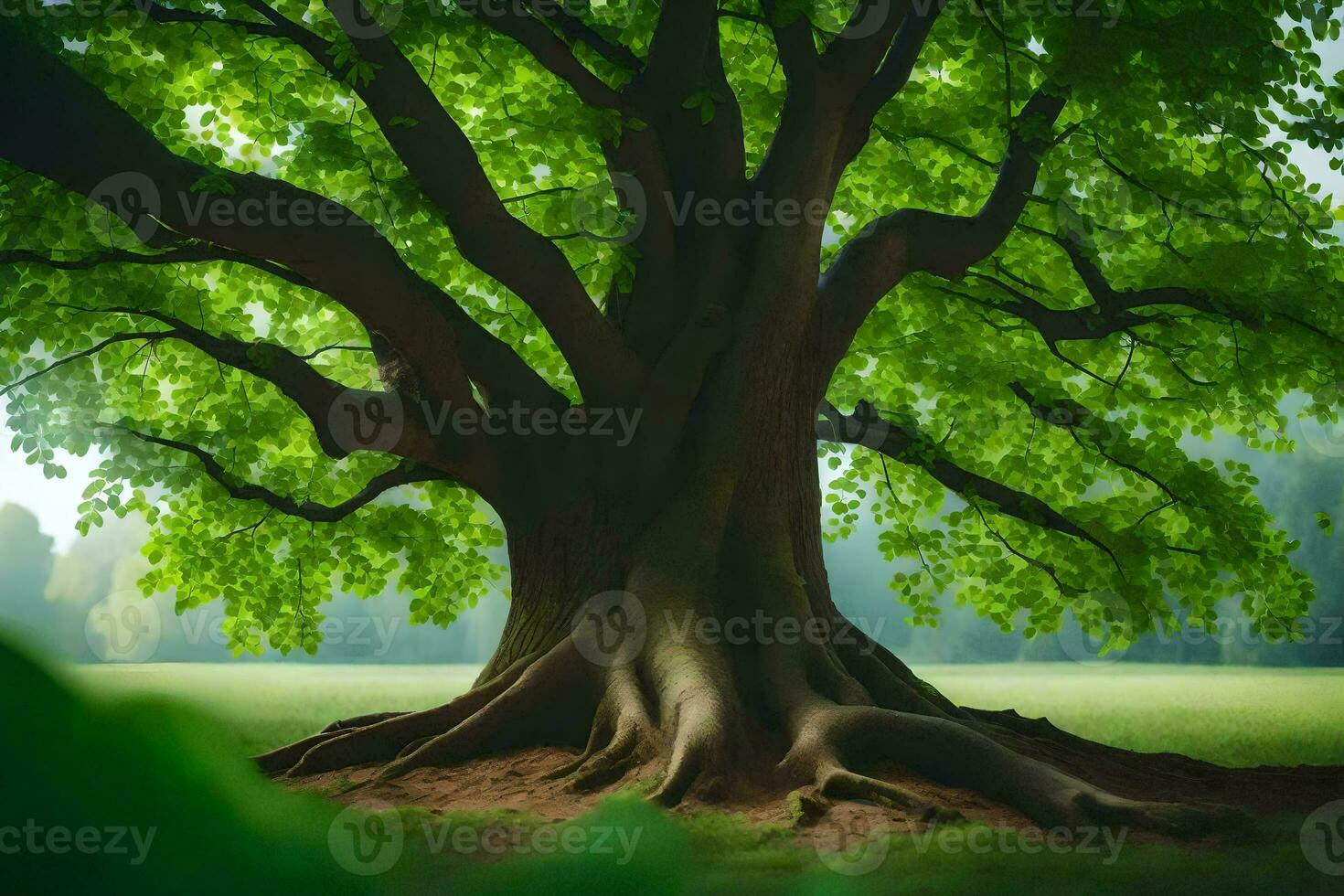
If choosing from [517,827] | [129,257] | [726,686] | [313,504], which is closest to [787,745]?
[726,686]

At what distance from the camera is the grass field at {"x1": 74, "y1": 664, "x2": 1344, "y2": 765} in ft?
27.1

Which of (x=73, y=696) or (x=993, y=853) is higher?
(x=73, y=696)

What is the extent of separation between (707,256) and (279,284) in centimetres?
449

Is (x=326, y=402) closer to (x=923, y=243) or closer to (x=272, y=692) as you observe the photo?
(x=923, y=243)

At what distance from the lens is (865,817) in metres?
5.26

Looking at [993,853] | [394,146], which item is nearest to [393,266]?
[394,146]

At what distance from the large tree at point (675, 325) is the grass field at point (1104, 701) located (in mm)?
1310

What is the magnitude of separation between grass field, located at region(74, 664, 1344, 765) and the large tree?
131 cm

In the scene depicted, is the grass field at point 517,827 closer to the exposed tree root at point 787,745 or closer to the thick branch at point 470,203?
the exposed tree root at point 787,745

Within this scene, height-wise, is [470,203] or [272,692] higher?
[470,203]

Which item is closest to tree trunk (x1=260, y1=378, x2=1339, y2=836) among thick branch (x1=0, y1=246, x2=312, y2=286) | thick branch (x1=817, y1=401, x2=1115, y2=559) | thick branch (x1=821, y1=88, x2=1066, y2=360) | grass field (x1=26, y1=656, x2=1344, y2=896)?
grass field (x1=26, y1=656, x2=1344, y2=896)

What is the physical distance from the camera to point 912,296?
37.6 feet

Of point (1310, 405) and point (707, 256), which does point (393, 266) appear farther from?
point (1310, 405)

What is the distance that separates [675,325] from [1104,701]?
11.9m
